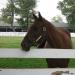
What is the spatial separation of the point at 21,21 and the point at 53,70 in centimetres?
6356

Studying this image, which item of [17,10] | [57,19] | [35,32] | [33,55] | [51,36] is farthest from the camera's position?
[57,19]

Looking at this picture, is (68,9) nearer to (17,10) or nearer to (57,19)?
(57,19)

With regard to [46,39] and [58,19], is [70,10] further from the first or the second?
[46,39]

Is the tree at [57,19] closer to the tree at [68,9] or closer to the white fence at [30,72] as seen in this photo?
the tree at [68,9]

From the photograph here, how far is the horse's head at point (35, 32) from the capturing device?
19.7 ft

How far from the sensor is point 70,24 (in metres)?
65.9

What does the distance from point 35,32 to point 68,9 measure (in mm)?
65915

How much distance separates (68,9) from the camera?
71250mm

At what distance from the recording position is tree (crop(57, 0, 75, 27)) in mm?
68475

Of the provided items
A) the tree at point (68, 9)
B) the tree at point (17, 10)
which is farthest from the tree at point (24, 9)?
the tree at point (68, 9)

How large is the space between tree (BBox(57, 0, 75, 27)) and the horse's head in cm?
6055

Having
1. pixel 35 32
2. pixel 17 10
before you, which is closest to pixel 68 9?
pixel 17 10

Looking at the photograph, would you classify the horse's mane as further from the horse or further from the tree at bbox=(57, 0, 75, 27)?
the tree at bbox=(57, 0, 75, 27)

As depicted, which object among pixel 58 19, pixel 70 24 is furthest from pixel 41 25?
pixel 58 19
